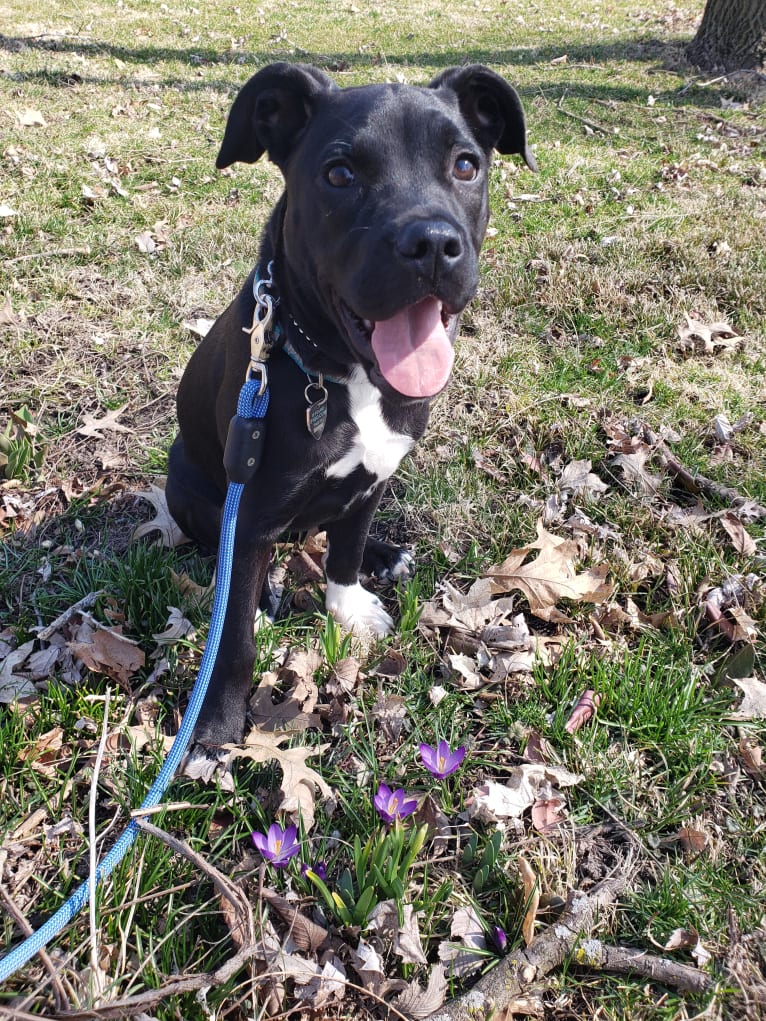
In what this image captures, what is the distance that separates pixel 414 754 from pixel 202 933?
0.74m

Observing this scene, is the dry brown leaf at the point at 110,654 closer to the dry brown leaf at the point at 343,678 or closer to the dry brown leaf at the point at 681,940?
the dry brown leaf at the point at 343,678

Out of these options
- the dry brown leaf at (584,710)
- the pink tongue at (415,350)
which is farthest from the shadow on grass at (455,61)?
the dry brown leaf at (584,710)

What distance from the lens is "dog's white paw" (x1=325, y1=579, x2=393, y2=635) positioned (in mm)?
2725

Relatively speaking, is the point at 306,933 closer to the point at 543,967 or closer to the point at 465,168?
the point at 543,967

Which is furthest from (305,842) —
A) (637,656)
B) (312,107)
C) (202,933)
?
(312,107)

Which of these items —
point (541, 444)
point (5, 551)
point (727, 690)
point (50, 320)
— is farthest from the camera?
point (50, 320)

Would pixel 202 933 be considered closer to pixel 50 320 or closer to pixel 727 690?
pixel 727 690

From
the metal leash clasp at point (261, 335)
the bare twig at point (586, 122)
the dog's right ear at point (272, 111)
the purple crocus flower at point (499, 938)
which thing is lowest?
the purple crocus flower at point (499, 938)

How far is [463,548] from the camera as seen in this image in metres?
3.03

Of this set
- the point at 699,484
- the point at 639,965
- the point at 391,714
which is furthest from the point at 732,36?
the point at 639,965

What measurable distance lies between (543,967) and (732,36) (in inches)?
401

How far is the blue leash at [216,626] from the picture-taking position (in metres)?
1.65

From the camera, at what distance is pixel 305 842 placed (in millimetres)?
1910

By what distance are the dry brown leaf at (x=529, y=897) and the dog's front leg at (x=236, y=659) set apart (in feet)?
3.16
